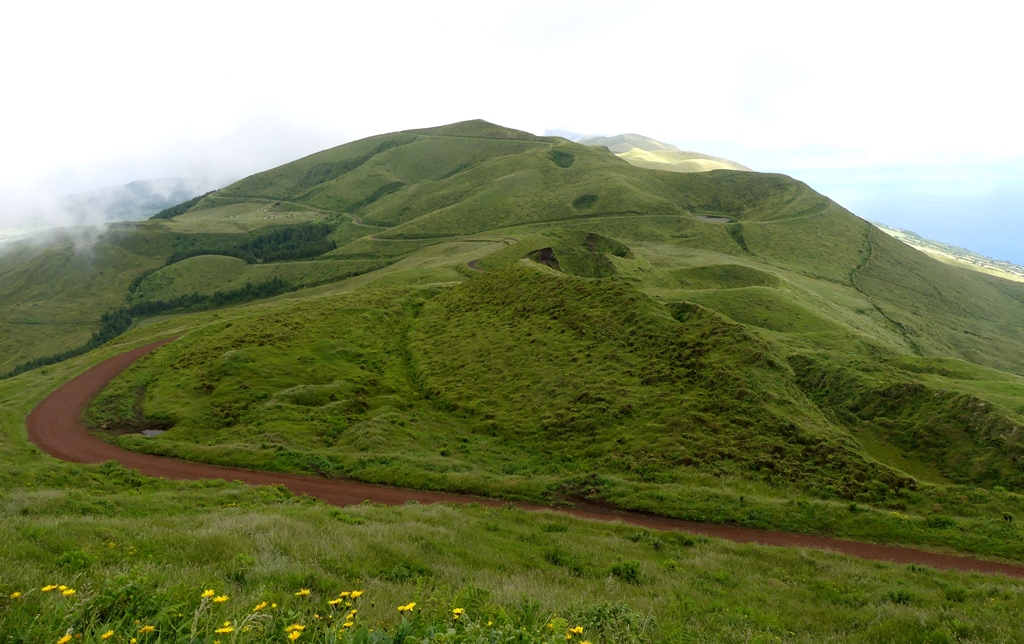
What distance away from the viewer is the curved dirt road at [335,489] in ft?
66.4

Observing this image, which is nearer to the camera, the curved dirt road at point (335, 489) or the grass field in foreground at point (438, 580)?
the grass field in foreground at point (438, 580)

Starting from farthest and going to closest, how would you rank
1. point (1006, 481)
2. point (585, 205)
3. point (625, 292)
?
point (585, 205) < point (625, 292) < point (1006, 481)

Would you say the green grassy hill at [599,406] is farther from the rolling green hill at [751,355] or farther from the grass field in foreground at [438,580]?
the grass field in foreground at [438,580]

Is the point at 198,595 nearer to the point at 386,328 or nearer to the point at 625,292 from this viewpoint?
the point at 625,292

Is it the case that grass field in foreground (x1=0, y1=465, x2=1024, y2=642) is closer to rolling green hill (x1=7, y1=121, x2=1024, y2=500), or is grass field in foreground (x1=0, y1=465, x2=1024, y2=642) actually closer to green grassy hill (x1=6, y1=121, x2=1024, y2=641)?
green grassy hill (x1=6, y1=121, x2=1024, y2=641)

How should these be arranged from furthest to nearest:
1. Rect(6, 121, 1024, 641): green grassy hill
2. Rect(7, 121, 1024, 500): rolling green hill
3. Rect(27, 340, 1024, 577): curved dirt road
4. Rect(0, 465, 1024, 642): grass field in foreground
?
Rect(7, 121, 1024, 500): rolling green hill < Rect(6, 121, 1024, 641): green grassy hill < Rect(27, 340, 1024, 577): curved dirt road < Rect(0, 465, 1024, 642): grass field in foreground

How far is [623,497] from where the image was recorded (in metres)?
25.2

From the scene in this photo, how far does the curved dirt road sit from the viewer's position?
20231 millimetres

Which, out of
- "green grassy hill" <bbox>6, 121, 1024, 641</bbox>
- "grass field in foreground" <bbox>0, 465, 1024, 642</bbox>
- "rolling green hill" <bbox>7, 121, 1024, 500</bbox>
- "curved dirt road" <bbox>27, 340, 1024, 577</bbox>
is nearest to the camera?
"grass field in foreground" <bbox>0, 465, 1024, 642</bbox>

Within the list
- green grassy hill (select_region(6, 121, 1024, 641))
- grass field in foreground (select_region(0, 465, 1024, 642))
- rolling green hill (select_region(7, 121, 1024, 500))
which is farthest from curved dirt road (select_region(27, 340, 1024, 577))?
grass field in foreground (select_region(0, 465, 1024, 642))

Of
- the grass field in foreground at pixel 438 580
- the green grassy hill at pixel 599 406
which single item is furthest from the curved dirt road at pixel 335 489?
the grass field in foreground at pixel 438 580

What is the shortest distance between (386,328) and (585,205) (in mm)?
144577

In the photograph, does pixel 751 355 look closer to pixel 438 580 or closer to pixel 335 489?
pixel 335 489

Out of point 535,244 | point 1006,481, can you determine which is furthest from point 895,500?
point 535,244
